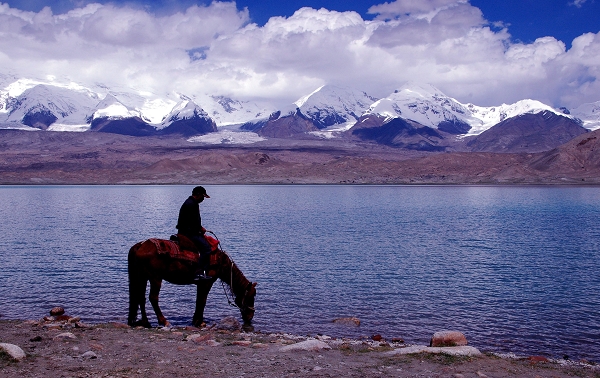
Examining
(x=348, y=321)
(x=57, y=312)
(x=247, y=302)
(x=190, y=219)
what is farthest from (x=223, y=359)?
(x=57, y=312)

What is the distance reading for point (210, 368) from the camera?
43.2 feet

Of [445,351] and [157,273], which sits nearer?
[445,351]

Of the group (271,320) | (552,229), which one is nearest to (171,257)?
(271,320)

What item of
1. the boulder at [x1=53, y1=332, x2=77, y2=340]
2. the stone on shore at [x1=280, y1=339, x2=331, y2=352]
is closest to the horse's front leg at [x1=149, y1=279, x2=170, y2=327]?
the boulder at [x1=53, y1=332, x2=77, y2=340]

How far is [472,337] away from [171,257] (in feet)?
31.0

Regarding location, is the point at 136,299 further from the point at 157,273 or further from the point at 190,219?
the point at 190,219

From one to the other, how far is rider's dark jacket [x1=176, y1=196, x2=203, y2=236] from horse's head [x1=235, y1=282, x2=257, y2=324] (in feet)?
10.3

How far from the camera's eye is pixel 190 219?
18.3 meters

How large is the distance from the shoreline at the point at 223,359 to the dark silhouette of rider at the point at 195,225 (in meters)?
2.41

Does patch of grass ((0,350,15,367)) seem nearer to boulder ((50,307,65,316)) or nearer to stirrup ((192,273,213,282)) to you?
stirrup ((192,273,213,282))

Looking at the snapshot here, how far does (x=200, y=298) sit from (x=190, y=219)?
2.94m

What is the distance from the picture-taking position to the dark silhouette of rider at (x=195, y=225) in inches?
715

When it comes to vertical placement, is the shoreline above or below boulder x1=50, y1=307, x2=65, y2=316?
above

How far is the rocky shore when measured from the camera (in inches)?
507
